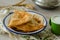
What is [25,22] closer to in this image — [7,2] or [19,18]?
[19,18]

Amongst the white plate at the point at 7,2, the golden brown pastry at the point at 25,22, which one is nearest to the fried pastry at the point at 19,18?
the golden brown pastry at the point at 25,22

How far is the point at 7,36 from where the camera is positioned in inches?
28.3

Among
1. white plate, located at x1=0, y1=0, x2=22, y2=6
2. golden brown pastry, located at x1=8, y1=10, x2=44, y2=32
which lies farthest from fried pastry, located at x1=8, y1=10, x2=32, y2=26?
white plate, located at x1=0, y1=0, x2=22, y2=6

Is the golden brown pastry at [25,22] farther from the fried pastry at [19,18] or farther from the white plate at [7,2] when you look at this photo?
the white plate at [7,2]

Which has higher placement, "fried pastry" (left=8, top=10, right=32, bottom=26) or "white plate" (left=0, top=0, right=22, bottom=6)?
"white plate" (left=0, top=0, right=22, bottom=6)

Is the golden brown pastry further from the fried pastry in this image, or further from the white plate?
the white plate

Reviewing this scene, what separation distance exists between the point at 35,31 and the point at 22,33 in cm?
5

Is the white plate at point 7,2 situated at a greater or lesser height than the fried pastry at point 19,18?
greater

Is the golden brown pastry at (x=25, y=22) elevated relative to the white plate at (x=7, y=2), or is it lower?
lower

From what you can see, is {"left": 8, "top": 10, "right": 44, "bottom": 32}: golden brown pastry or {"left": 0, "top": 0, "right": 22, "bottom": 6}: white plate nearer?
{"left": 8, "top": 10, "right": 44, "bottom": 32}: golden brown pastry

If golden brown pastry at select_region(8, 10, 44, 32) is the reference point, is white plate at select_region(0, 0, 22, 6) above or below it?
above

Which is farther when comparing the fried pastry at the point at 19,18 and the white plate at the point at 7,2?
the white plate at the point at 7,2

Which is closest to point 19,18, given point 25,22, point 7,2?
point 25,22

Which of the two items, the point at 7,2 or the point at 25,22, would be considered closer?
the point at 25,22
